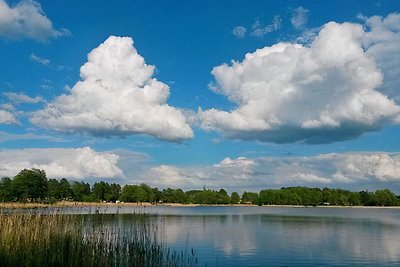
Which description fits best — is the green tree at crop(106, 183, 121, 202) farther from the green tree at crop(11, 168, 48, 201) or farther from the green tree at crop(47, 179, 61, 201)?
the green tree at crop(11, 168, 48, 201)

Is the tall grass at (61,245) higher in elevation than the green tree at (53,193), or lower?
lower

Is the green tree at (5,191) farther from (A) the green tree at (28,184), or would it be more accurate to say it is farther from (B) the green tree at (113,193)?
(B) the green tree at (113,193)

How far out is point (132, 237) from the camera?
1855 cm

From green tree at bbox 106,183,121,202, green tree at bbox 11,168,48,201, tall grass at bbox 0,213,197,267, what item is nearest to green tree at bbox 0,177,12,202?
green tree at bbox 11,168,48,201

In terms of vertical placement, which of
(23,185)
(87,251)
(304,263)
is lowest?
(304,263)

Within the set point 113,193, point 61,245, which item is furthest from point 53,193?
point 113,193

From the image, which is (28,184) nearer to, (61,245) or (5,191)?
(5,191)

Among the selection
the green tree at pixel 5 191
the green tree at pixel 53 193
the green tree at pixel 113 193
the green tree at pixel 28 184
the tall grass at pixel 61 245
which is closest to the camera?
the tall grass at pixel 61 245

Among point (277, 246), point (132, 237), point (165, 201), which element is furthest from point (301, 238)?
point (165, 201)

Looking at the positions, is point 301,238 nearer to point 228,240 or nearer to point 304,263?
point 228,240

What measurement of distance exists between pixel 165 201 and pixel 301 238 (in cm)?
14712

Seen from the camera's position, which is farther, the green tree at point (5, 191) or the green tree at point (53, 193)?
the green tree at point (53, 193)

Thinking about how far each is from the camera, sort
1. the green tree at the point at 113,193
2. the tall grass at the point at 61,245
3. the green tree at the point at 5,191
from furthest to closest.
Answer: the green tree at the point at 113,193 < the green tree at the point at 5,191 < the tall grass at the point at 61,245

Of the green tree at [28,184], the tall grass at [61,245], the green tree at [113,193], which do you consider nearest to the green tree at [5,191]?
the green tree at [28,184]
